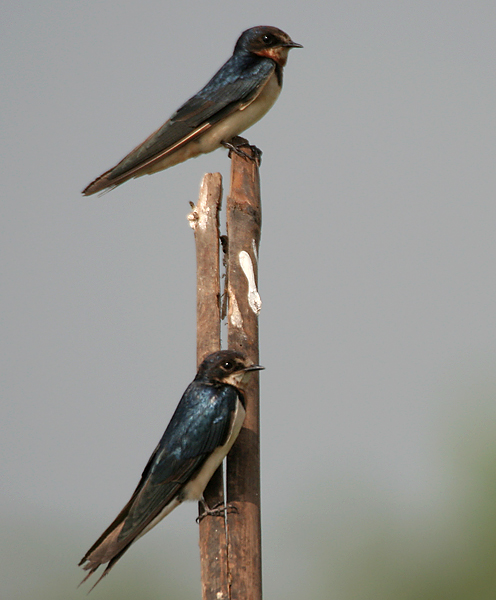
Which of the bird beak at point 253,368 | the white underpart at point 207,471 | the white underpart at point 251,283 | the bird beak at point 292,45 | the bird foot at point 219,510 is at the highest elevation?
the bird beak at point 292,45

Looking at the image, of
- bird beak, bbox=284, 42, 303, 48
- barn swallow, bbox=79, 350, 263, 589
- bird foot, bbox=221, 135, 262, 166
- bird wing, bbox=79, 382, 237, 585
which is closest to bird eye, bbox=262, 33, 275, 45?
bird beak, bbox=284, 42, 303, 48

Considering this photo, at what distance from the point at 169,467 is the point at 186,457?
0.28 feet

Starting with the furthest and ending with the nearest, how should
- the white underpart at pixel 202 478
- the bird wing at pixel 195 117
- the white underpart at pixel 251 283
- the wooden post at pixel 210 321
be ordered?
the bird wing at pixel 195 117 → the white underpart at pixel 251 283 → the white underpart at pixel 202 478 → the wooden post at pixel 210 321

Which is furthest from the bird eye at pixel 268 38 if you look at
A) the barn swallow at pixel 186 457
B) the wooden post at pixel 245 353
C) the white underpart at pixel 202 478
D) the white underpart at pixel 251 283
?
the white underpart at pixel 202 478

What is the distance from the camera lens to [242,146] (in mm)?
4793

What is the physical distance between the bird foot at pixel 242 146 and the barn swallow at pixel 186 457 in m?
1.30

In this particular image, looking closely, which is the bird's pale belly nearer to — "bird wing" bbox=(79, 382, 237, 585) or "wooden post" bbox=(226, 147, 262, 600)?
"wooden post" bbox=(226, 147, 262, 600)

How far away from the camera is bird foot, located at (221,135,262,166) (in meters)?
4.64

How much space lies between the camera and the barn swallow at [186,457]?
354 centimetres

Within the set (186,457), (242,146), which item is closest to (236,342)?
(186,457)

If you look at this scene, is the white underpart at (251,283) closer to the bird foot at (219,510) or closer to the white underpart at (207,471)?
the white underpart at (207,471)

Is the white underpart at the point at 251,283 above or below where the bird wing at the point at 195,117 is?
below

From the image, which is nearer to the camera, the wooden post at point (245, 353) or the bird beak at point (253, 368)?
the wooden post at point (245, 353)

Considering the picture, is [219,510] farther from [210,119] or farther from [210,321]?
[210,119]
